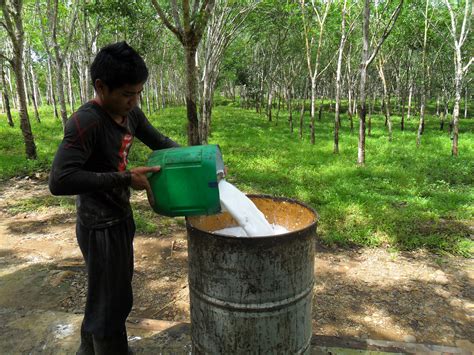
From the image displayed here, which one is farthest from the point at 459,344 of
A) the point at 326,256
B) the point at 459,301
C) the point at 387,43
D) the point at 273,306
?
the point at 387,43

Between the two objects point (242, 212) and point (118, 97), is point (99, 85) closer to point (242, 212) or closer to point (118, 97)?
point (118, 97)

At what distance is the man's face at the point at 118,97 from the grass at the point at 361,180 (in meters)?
3.60

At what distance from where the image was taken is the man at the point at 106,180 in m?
1.71

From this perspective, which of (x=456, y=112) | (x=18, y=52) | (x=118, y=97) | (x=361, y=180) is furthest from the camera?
(x=456, y=112)

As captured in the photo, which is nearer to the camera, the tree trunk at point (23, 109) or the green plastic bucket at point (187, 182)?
the green plastic bucket at point (187, 182)

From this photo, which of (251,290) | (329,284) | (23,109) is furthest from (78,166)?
(23,109)

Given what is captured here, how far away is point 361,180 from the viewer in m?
8.27

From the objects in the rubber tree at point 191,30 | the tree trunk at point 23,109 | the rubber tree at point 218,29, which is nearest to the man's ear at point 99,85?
the rubber tree at point 191,30

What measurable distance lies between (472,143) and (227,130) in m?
9.36

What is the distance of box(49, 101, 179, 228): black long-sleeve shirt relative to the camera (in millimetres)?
1684

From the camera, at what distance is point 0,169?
8344 mm

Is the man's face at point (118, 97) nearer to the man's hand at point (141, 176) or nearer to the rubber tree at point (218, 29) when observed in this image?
the man's hand at point (141, 176)

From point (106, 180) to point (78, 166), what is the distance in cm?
14

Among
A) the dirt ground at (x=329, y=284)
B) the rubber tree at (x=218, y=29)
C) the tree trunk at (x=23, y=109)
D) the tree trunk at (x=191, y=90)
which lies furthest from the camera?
the rubber tree at (x=218, y=29)
